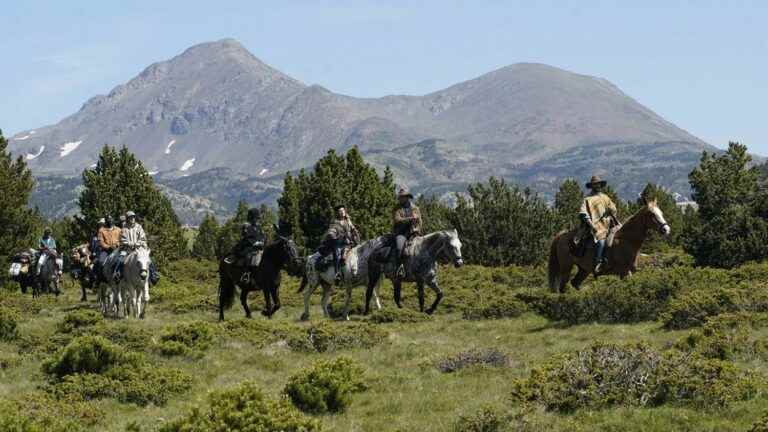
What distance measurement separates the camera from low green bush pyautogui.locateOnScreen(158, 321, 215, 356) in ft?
56.9

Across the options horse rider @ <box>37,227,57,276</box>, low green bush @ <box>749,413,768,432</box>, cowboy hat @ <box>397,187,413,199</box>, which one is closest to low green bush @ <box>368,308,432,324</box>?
cowboy hat @ <box>397,187,413,199</box>

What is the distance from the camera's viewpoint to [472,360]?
610 inches

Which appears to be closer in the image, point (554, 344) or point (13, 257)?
point (554, 344)

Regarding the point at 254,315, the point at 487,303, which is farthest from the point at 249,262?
the point at 487,303

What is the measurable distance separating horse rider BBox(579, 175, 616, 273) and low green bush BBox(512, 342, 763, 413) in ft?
35.9

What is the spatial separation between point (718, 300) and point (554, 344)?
368cm

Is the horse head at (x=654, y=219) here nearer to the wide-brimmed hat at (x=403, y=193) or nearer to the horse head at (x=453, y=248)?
the horse head at (x=453, y=248)

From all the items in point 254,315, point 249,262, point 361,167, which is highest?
point 361,167

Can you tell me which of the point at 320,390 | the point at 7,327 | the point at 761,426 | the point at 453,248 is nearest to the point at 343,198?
the point at 453,248

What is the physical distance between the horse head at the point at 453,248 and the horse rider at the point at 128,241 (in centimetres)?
856

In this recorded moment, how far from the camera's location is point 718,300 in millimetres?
18891

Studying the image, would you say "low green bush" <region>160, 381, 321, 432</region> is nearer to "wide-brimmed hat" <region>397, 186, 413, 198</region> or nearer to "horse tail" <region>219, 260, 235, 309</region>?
"horse tail" <region>219, 260, 235, 309</region>

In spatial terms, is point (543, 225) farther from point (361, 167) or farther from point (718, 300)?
point (718, 300)

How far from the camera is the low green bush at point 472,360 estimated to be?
15.3 meters
